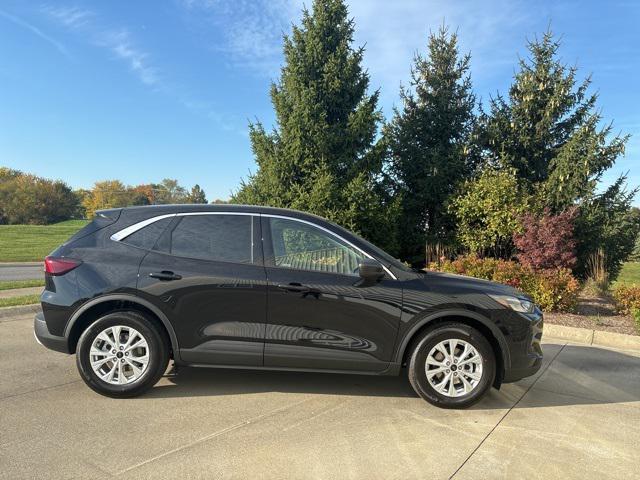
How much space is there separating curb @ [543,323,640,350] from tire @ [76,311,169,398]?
5.75 m

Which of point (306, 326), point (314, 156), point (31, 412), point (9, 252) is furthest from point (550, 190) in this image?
point (9, 252)

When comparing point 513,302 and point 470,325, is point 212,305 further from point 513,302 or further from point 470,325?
point 513,302

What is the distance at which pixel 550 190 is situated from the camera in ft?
38.8

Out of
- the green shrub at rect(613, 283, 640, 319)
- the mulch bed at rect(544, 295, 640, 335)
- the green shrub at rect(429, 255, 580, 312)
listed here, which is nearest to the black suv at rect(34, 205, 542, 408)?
the mulch bed at rect(544, 295, 640, 335)

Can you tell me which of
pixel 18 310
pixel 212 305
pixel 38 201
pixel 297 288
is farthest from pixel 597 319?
pixel 38 201

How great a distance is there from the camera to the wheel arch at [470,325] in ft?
12.8

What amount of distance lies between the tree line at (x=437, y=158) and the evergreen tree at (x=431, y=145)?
34 mm

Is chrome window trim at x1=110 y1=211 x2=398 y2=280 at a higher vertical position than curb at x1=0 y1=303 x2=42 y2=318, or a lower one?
higher

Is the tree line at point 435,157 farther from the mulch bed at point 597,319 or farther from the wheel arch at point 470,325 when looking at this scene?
the wheel arch at point 470,325

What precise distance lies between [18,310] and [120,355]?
465 centimetres

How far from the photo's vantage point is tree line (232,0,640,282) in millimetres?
11539

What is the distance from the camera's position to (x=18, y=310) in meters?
7.29

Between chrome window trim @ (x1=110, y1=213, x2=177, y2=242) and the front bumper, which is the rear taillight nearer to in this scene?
chrome window trim @ (x1=110, y1=213, x2=177, y2=242)

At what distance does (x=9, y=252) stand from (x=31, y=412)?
29.6 m
